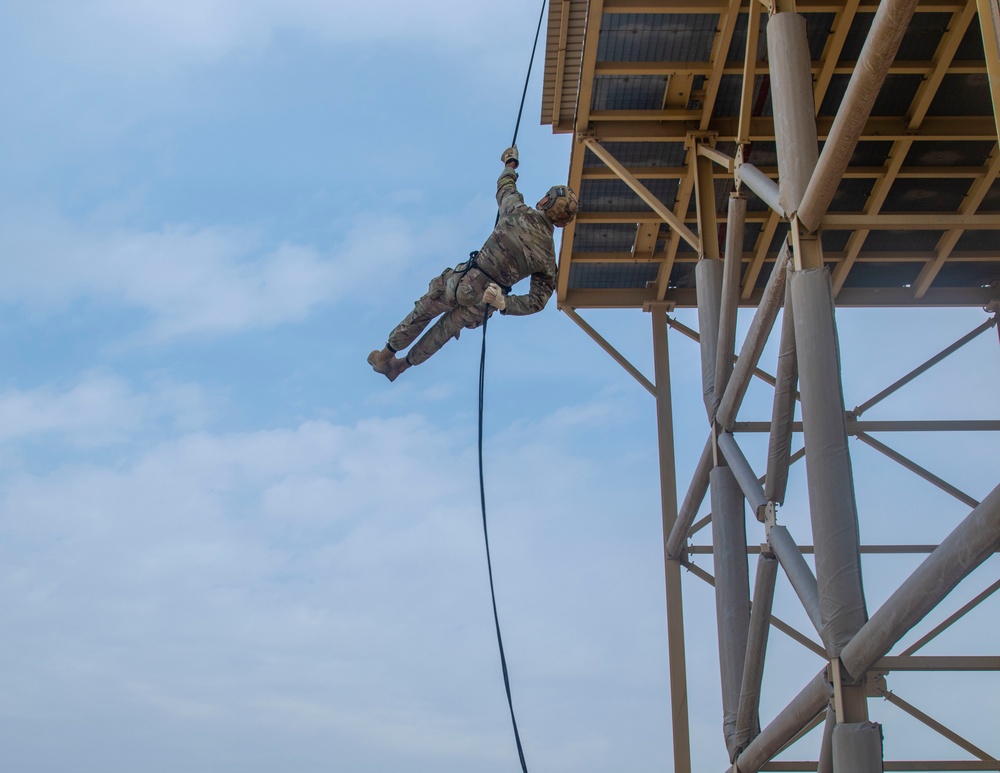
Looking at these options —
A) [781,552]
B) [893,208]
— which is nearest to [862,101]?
[781,552]

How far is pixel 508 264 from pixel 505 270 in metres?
0.08

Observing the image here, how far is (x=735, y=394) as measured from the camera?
38.8ft

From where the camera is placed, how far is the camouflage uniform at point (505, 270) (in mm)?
11672

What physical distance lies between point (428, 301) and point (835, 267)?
7.05 m

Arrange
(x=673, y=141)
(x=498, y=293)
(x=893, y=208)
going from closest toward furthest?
1. (x=498, y=293)
2. (x=673, y=141)
3. (x=893, y=208)

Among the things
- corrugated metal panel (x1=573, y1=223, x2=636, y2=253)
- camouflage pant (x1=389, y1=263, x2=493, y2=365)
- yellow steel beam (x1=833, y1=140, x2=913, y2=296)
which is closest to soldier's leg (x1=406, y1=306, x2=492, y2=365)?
camouflage pant (x1=389, y1=263, x2=493, y2=365)

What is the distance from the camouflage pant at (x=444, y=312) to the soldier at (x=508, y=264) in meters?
0.01

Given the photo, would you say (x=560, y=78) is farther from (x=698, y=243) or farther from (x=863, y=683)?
(x=863, y=683)

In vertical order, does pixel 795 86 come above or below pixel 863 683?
above

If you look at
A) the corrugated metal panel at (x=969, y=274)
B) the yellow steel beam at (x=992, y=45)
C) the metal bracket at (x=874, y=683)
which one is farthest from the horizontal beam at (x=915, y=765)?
the yellow steel beam at (x=992, y=45)

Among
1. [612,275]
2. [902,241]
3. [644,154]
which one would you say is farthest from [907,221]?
[612,275]

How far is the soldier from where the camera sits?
1166cm

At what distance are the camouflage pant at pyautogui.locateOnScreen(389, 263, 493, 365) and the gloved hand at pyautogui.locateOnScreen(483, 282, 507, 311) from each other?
325 millimetres

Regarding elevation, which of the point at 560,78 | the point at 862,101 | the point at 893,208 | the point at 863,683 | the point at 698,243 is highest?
the point at 893,208
